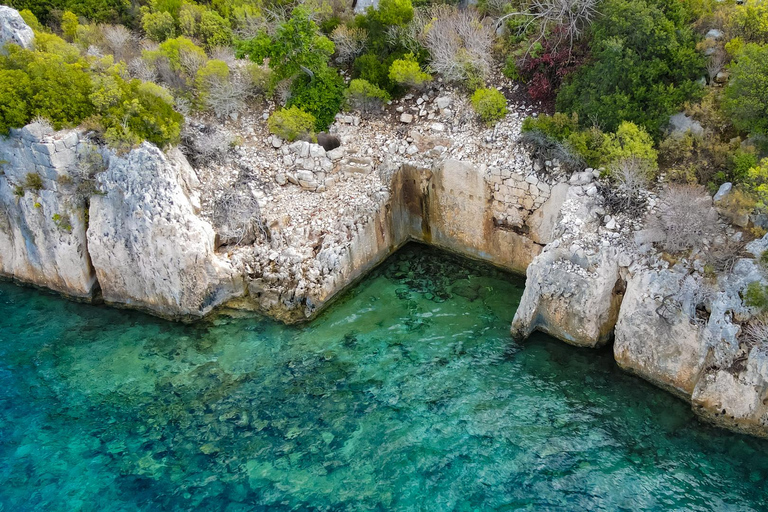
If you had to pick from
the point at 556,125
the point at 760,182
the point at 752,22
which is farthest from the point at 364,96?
the point at 760,182

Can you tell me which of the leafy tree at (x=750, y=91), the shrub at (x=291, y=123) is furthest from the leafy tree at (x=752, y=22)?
the shrub at (x=291, y=123)

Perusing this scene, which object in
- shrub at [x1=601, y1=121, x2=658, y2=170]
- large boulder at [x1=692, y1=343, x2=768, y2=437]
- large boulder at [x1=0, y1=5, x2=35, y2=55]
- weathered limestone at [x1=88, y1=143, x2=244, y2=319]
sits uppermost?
large boulder at [x1=0, y1=5, x2=35, y2=55]

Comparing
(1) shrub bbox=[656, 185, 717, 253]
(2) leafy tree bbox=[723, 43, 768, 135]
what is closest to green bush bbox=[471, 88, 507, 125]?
(1) shrub bbox=[656, 185, 717, 253]

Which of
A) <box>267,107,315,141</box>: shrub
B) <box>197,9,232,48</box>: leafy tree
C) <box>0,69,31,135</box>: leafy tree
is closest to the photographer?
<box>0,69,31,135</box>: leafy tree

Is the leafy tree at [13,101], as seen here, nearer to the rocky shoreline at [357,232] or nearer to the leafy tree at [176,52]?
the rocky shoreline at [357,232]

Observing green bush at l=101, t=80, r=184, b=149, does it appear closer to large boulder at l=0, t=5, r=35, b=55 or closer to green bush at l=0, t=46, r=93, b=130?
green bush at l=0, t=46, r=93, b=130

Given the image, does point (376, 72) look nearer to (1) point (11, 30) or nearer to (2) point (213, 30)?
(2) point (213, 30)
